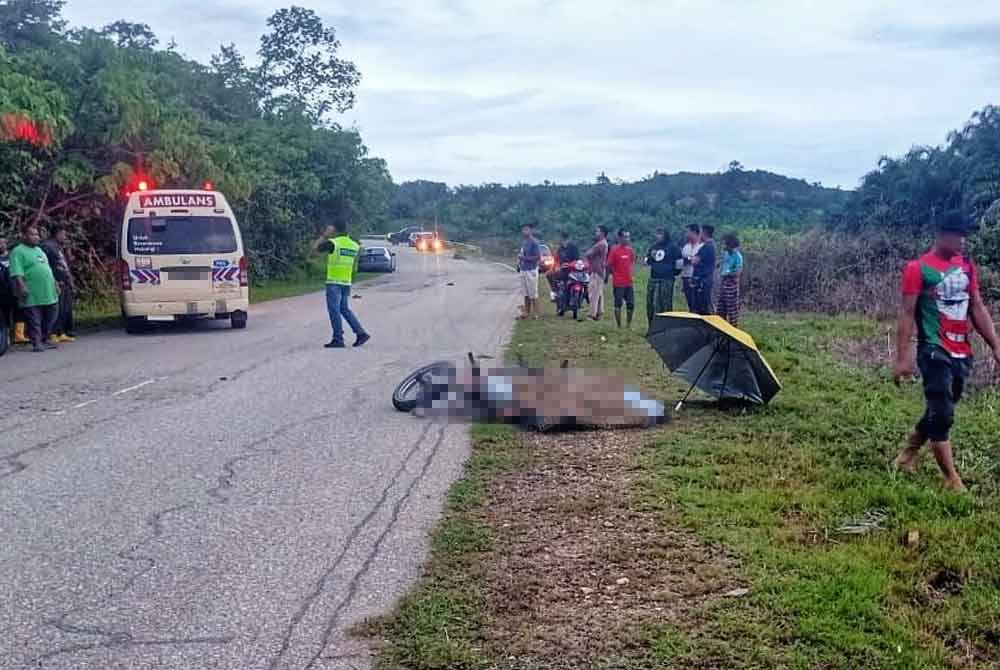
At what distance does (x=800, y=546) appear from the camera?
524 cm

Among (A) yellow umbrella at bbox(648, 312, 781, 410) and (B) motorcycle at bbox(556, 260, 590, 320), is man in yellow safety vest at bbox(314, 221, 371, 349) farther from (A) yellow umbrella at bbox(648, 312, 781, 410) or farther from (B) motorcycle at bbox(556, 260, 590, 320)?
(A) yellow umbrella at bbox(648, 312, 781, 410)

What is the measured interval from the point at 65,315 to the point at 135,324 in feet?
3.52

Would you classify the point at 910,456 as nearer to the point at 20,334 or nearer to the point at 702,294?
Result: the point at 702,294

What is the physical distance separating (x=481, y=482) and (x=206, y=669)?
Answer: 119 inches

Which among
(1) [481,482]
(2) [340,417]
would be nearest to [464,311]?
(2) [340,417]

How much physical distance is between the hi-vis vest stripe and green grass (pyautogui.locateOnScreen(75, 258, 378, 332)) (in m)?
5.85

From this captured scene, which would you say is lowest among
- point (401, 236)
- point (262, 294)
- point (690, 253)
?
point (262, 294)

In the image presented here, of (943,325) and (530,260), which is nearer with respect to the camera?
(943,325)

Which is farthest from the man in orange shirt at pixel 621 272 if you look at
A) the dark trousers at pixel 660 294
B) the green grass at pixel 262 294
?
the green grass at pixel 262 294

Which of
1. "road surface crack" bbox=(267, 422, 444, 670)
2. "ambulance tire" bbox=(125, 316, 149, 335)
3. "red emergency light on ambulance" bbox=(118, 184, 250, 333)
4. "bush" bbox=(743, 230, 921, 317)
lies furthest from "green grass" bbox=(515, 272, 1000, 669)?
"bush" bbox=(743, 230, 921, 317)

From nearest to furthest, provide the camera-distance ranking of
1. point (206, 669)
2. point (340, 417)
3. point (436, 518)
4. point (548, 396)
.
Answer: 1. point (206, 669)
2. point (436, 518)
3. point (548, 396)
4. point (340, 417)

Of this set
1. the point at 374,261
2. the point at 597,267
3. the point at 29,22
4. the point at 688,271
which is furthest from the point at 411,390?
the point at 374,261

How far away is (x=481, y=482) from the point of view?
6.83 m

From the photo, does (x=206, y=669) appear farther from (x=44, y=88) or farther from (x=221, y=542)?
(x=44, y=88)
